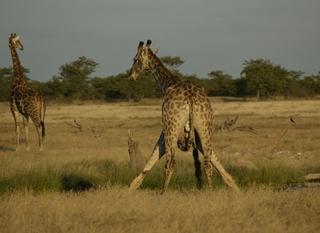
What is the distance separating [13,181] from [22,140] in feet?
31.7

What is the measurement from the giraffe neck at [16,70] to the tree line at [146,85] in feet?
150

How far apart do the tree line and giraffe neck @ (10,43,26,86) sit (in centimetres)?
4561

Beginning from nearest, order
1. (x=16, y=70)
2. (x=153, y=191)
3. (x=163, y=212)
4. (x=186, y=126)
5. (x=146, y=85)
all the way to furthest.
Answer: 1. (x=163, y=212)
2. (x=186, y=126)
3. (x=153, y=191)
4. (x=16, y=70)
5. (x=146, y=85)

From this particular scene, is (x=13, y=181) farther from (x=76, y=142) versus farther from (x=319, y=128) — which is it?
(x=319, y=128)

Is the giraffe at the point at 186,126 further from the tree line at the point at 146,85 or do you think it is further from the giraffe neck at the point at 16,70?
the tree line at the point at 146,85

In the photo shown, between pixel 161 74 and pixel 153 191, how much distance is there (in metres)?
2.14

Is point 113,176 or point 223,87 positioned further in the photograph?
point 223,87

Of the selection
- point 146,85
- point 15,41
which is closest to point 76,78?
point 146,85

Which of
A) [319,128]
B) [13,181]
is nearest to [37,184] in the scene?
[13,181]

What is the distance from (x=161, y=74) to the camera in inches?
466

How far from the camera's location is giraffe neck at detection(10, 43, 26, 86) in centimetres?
1927

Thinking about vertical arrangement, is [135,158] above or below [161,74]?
below

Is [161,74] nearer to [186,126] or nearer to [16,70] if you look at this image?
[186,126]

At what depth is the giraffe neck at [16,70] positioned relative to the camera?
19266 millimetres
